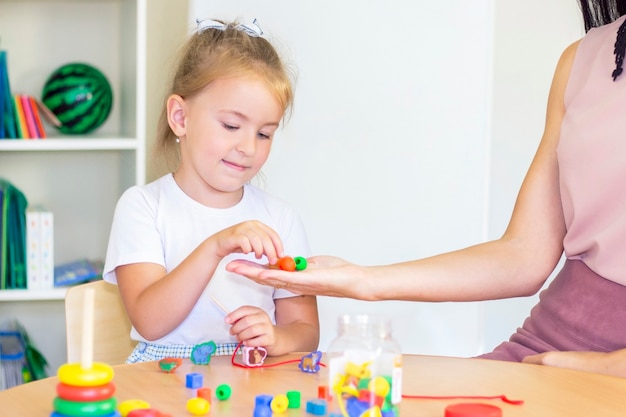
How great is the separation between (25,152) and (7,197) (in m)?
0.28

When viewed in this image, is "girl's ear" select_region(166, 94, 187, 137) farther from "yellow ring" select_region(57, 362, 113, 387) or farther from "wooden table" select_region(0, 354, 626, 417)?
"yellow ring" select_region(57, 362, 113, 387)

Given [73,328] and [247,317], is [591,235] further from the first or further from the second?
[73,328]

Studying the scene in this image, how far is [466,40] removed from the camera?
2.30m

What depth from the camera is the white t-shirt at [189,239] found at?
1.60 meters

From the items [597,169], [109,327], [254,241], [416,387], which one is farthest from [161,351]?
[597,169]

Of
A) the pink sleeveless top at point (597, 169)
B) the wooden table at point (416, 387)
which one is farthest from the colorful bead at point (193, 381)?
the pink sleeveless top at point (597, 169)

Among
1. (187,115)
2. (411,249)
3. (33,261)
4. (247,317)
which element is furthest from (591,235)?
(33,261)

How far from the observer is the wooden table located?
98 cm

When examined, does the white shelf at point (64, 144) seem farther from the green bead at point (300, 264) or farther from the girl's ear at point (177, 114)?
the green bead at point (300, 264)

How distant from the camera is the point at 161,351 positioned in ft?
5.18

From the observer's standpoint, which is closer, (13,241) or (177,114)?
(177,114)

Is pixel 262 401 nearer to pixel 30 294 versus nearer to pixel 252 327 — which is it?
pixel 252 327

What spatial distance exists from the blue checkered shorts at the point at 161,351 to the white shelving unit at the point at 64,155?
91cm

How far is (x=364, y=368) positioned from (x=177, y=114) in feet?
3.27
